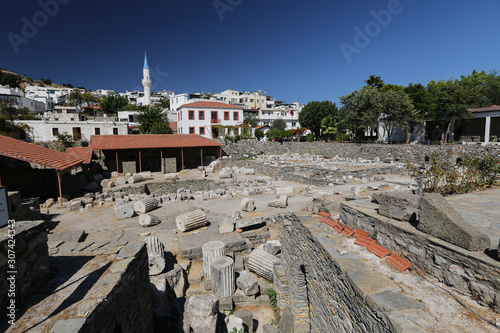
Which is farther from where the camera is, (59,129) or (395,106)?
(59,129)

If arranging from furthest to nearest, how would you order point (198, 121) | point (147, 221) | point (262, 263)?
point (198, 121) < point (147, 221) < point (262, 263)

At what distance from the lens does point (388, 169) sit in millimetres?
20312

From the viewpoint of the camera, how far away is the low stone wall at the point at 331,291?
3004 millimetres

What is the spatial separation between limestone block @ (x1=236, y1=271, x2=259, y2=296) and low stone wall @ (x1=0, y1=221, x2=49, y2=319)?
4809 mm

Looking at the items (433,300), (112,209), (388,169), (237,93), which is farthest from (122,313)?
(237,93)

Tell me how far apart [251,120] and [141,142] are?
35.1m

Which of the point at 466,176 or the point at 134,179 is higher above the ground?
the point at 466,176

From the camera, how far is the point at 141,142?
25.1m

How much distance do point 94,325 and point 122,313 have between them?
97 cm

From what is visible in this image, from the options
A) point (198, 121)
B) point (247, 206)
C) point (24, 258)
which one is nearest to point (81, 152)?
point (247, 206)

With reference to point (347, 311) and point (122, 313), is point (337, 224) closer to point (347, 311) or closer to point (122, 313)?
point (347, 311)

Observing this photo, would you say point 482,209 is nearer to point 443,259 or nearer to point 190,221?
point 443,259

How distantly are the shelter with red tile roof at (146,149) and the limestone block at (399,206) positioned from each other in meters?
22.0

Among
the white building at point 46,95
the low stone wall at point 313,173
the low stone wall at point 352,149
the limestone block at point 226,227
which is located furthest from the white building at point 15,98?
the limestone block at point 226,227
